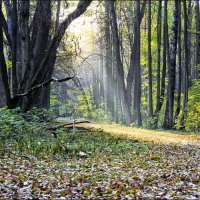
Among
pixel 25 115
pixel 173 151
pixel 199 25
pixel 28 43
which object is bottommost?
pixel 173 151

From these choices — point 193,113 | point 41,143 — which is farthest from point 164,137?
point 41,143

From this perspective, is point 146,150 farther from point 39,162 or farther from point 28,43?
point 28,43

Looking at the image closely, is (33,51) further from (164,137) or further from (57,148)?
(57,148)

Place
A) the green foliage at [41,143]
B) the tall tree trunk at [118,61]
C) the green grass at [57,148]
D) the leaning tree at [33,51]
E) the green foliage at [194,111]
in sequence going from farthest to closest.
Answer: the tall tree trunk at [118,61]
the green foliage at [194,111]
the leaning tree at [33,51]
the green foliage at [41,143]
the green grass at [57,148]

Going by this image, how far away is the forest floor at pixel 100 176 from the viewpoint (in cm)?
526

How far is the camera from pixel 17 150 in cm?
904

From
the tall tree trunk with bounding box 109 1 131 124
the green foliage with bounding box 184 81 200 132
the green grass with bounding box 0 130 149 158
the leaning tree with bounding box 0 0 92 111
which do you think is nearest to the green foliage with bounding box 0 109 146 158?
the green grass with bounding box 0 130 149 158

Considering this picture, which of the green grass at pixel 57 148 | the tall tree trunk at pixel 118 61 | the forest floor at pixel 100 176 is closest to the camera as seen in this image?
the forest floor at pixel 100 176

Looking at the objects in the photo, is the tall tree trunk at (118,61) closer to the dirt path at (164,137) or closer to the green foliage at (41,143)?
the dirt path at (164,137)

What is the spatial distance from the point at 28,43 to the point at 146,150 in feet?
25.5

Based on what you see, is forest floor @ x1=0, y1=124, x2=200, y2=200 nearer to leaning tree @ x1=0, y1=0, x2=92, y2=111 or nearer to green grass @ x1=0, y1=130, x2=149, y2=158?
green grass @ x1=0, y1=130, x2=149, y2=158

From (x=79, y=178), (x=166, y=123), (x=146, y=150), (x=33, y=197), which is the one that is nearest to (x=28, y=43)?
(x=146, y=150)

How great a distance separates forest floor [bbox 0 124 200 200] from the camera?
5.26 m

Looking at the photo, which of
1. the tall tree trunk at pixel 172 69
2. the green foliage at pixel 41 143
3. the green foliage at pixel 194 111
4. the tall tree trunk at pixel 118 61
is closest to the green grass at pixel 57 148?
the green foliage at pixel 41 143
